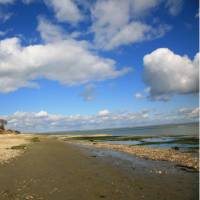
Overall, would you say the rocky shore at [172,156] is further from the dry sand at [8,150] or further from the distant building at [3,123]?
the distant building at [3,123]

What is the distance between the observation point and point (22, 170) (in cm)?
2017

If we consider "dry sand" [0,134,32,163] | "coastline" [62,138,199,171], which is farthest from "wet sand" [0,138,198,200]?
"dry sand" [0,134,32,163]

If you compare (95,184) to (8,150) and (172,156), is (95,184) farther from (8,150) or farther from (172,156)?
(8,150)

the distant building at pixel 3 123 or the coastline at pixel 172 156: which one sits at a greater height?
the distant building at pixel 3 123

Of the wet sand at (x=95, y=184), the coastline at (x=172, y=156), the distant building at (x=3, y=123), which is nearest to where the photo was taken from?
the wet sand at (x=95, y=184)

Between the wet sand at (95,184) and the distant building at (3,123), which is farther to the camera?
the distant building at (3,123)

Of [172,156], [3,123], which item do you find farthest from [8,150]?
[3,123]

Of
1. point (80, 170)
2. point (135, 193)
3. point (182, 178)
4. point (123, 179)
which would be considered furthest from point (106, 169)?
point (135, 193)

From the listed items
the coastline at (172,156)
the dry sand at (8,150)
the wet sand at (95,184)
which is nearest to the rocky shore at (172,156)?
the coastline at (172,156)

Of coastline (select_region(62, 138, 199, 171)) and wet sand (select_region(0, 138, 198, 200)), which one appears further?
coastline (select_region(62, 138, 199, 171))

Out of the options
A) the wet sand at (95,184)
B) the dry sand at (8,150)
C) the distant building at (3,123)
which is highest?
the distant building at (3,123)

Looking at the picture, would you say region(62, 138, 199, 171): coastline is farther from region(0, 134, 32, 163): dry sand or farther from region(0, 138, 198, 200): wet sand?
region(0, 134, 32, 163): dry sand

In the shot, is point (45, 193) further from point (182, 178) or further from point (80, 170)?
point (182, 178)

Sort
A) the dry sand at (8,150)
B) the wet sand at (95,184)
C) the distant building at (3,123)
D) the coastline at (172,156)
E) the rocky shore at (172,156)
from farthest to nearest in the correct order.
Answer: the distant building at (3,123), the dry sand at (8,150), the rocky shore at (172,156), the coastline at (172,156), the wet sand at (95,184)
